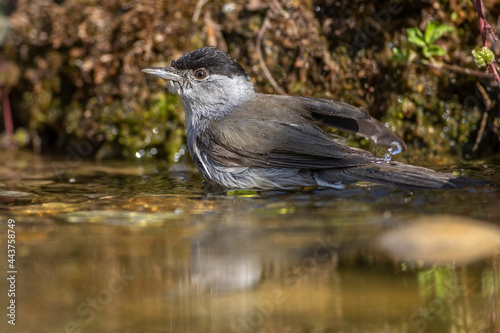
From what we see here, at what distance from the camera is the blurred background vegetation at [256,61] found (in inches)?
210

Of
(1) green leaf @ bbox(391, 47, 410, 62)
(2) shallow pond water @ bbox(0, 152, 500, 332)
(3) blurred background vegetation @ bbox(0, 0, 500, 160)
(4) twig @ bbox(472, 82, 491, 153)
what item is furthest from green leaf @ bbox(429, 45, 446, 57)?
(2) shallow pond water @ bbox(0, 152, 500, 332)

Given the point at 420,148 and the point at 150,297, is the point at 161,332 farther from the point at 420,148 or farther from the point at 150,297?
the point at 420,148

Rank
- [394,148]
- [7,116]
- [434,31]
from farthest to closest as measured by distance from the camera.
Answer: [7,116], [434,31], [394,148]

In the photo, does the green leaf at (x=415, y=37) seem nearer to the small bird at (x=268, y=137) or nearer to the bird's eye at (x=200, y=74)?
the small bird at (x=268, y=137)

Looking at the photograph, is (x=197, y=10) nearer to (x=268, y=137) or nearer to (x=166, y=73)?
(x=166, y=73)

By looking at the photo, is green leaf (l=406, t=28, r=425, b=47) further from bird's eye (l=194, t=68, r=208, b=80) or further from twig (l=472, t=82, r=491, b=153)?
bird's eye (l=194, t=68, r=208, b=80)

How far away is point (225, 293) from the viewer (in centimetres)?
247

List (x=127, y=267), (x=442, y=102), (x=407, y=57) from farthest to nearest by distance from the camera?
(x=442, y=102)
(x=407, y=57)
(x=127, y=267)

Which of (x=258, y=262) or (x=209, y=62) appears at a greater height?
(x=209, y=62)

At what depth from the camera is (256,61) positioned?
224 inches

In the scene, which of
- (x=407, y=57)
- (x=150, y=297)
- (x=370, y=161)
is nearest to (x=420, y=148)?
(x=407, y=57)

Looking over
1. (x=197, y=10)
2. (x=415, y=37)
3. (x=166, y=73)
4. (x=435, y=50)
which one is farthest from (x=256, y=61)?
(x=435, y=50)

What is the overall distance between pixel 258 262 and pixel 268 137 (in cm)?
174

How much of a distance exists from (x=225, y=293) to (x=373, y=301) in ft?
2.02
